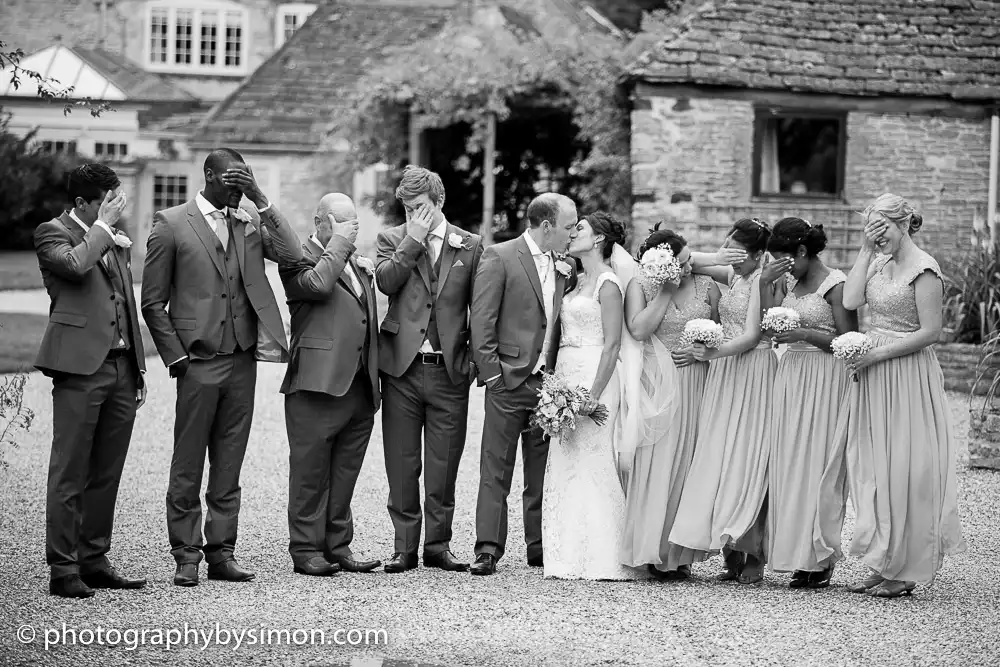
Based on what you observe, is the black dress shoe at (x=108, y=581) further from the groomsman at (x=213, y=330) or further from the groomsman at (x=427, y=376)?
the groomsman at (x=427, y=376)

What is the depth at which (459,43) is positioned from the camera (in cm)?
1983

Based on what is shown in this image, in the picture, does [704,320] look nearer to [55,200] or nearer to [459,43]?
[459,43]

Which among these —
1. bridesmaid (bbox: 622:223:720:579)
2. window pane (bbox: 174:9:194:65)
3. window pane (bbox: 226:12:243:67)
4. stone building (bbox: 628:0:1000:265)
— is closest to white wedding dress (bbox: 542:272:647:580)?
bridesmaid (bbox: 622:223:720:579)

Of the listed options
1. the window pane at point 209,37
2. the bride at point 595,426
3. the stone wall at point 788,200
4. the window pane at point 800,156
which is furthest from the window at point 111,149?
the bride at point 595,426

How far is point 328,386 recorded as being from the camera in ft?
23.0

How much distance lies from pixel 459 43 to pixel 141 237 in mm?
15310

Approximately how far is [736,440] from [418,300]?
1797 millimetres

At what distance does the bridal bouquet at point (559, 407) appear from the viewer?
7.05 meters

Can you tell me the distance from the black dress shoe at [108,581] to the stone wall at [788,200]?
12.2m

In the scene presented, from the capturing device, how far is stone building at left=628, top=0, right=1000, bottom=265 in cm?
1784

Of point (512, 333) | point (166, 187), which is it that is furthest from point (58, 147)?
point (512, 333)

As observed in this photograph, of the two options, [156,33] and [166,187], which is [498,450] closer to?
[166,187]

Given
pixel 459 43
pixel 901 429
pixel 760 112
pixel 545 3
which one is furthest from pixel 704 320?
pixel 545 3

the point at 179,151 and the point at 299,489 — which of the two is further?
the point at 179,151
